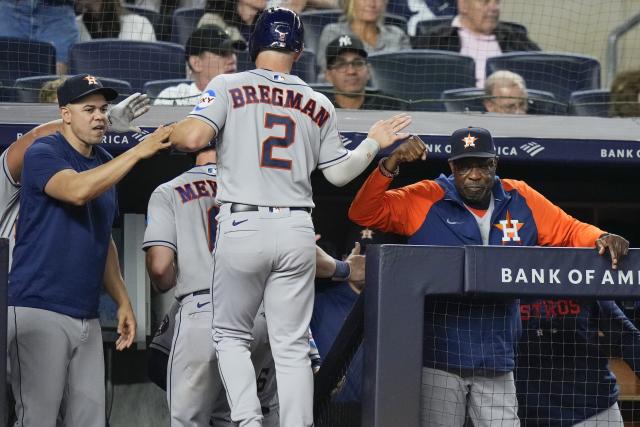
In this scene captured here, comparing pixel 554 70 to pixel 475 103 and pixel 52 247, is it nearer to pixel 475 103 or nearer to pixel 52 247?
pixel 475 103

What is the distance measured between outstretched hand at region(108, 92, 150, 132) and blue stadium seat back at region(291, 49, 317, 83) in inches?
123

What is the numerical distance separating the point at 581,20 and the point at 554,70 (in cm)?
115

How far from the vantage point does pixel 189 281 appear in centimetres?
422

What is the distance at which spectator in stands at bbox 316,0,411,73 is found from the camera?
24.9 ft

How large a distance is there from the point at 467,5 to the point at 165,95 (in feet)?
8.47

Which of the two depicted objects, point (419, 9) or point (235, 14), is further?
point (419, 9)

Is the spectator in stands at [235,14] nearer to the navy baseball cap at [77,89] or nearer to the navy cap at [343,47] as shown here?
the navy cap at [343,47]

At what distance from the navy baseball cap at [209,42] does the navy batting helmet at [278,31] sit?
2638mm

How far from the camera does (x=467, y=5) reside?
7895 mm

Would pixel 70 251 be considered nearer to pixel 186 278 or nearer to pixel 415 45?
pixel 186 278

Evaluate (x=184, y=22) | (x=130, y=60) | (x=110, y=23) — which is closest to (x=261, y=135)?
(x=130, y=60)

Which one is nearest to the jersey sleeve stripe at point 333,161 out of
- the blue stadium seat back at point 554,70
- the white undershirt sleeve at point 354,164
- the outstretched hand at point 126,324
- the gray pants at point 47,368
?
the white undershirt sleeve at point 354,164

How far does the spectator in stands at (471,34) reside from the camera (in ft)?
25.9

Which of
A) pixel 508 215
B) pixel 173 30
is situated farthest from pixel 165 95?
pixel 508 215
